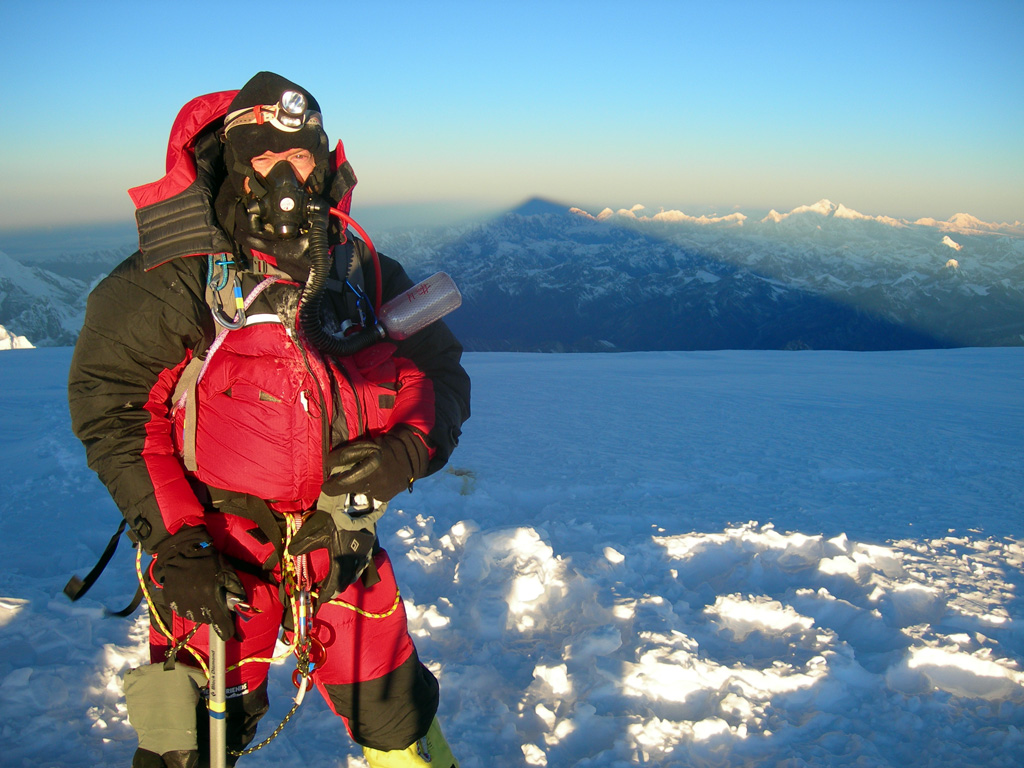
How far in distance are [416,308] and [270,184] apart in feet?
1.82

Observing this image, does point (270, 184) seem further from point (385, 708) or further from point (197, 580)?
point (385, 708)

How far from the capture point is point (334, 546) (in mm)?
Answer: 1810

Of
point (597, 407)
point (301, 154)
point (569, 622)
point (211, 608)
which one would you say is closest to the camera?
point (211, 608)

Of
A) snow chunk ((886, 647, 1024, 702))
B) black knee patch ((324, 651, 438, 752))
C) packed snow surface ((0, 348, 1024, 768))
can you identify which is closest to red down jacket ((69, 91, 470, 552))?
black knee patch ((324, 651, 438, 752))

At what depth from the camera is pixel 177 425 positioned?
186 centimetres

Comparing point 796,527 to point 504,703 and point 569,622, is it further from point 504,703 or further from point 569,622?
point 504,703

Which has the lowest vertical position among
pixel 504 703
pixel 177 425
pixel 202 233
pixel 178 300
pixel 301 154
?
pixel 504 703

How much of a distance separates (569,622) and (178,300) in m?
2.43

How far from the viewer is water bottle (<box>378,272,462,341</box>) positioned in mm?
2021

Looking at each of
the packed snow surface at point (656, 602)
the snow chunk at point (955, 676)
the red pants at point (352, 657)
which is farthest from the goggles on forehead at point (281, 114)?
the snow chunk at point (955, 676)

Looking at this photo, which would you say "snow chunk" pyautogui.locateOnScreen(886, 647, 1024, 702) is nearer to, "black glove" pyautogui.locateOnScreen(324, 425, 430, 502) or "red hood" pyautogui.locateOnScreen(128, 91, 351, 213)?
"black glove" pyautogui.locateOnScreen(324, 425, 430, 502)

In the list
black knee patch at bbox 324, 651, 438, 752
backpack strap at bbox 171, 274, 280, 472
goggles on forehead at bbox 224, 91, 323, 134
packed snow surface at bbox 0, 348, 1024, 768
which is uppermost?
goggles on forehead at bbox 224, 91, 323, 134

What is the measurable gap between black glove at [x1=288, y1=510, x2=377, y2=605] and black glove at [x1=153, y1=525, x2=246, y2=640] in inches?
7.9

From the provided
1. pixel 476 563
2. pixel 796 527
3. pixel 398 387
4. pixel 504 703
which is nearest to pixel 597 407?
pixel 796 527
